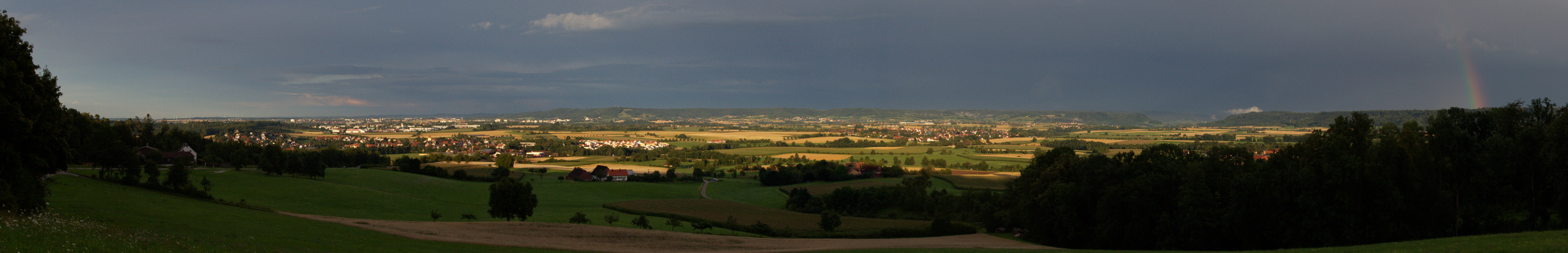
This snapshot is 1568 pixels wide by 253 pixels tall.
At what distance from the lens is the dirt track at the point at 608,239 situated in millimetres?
25469

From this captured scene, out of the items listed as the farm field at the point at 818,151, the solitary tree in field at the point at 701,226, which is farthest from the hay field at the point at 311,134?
the solitary tree in field at the point at 701,226

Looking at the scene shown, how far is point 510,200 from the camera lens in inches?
1398

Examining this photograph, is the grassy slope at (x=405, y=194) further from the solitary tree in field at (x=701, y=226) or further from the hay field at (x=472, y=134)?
the hay field at (x=472, y=134)

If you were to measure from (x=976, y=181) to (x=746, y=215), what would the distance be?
29.7 meters

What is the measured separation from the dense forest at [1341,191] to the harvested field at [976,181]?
27.7 metres

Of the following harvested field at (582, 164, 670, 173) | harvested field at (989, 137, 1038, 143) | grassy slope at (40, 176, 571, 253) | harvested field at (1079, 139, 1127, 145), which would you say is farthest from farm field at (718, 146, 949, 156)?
grassy slope at (40, 176, 571, 253)

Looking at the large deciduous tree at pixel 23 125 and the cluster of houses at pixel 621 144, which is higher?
the large deciduous tree at pixel 23 125

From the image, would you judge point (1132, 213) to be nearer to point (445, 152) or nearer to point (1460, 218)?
point (1460, 218)

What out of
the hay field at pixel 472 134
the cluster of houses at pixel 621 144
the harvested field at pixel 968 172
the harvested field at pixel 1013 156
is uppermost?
the hay field at pixel 472 134

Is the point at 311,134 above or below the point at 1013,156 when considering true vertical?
above

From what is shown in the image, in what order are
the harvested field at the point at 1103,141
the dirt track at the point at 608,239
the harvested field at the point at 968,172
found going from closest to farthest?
the dirt track at the point at 608,239, the harvested field at the point at 968,172, the harvested field at the point at 1103,141

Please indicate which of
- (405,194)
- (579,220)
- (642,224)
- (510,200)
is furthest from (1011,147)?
(510,200)

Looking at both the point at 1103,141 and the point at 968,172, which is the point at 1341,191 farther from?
the point at 1103,141

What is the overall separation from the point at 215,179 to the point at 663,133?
133197mm
